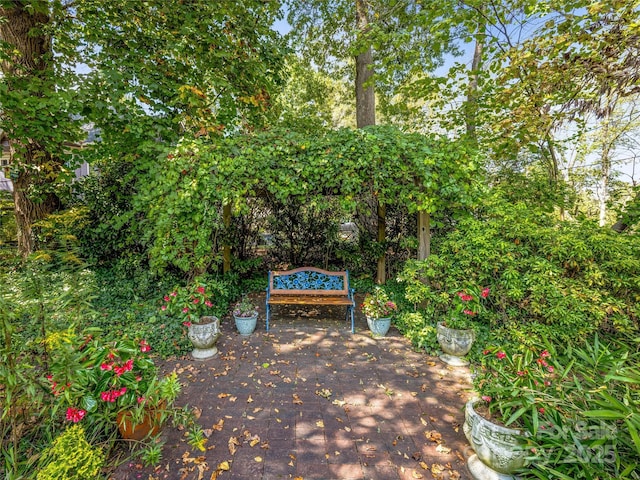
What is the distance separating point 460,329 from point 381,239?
2.91 metres

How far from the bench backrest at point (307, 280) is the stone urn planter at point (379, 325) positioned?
0.72 meters

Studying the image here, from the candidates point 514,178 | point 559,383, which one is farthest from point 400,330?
point 514,178

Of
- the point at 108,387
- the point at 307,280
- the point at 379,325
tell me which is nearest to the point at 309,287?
the point at 307,280

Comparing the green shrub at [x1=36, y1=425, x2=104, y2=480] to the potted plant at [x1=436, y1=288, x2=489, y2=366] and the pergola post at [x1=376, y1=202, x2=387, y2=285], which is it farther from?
the pergola post at [x1=376, y1=202, x2=387, y2=285]

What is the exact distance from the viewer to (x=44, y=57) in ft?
16.1

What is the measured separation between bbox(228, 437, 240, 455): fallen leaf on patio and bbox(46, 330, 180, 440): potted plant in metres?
0.54

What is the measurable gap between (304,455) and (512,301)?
10.8 feet

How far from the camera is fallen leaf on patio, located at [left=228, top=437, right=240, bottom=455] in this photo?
2.36 meters

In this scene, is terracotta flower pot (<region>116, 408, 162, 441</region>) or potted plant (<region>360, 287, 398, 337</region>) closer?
terracotta flower pot (<region>116, 408, 162, 441</region>)

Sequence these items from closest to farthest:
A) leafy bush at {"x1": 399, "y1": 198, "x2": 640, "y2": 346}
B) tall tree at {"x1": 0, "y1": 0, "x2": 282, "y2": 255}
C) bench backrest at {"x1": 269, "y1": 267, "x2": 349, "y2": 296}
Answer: leafy bush at {"x1": 399, "y1": 198, "x2": 640, "y2": 346}, tall tree at {"x1": 0, "y1": 0, "x2": 282, "y2": 255}, bench backrest at {"x1": 269, "y1": 267, "x2": 349, "y2": 296}

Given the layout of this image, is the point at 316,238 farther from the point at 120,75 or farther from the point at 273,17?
the point at 273,17

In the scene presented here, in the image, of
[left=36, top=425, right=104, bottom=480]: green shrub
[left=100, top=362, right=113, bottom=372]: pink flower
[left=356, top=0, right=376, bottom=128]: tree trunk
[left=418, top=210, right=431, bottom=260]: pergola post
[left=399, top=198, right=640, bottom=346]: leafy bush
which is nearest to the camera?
[left=36, top=425, right=104, bottom=480]: green shrub

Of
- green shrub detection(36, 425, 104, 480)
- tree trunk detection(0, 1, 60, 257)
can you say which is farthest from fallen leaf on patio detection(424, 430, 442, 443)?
tree trunk detection(0, 1, 60, 257)

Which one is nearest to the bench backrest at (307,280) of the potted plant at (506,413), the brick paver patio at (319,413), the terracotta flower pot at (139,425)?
the brick paver patio at (319,413)
